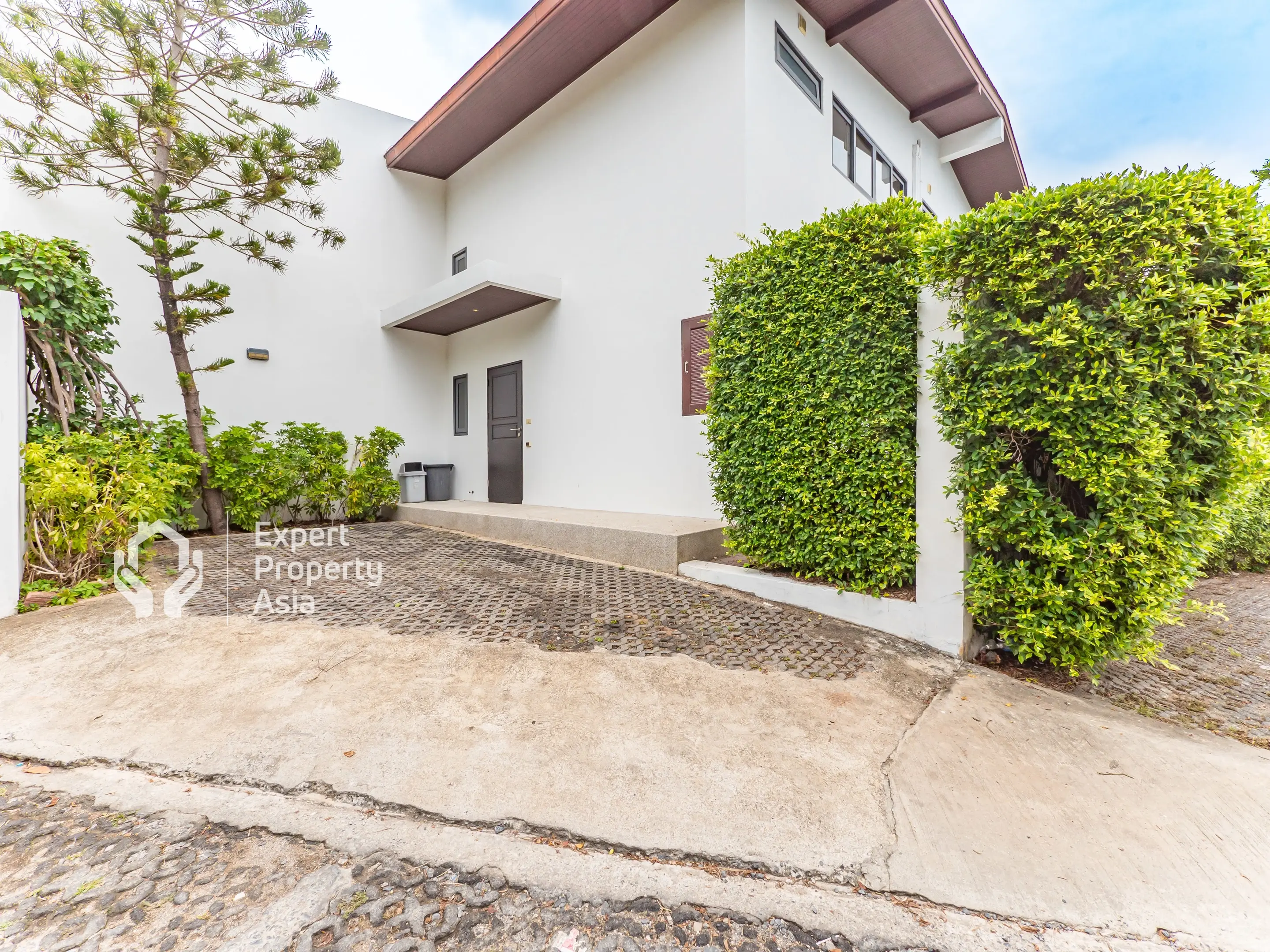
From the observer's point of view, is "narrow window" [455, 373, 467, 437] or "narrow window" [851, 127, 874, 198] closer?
"narrow window" [851, 127, 874, 198]

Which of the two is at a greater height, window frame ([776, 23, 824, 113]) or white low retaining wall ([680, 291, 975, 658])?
window frame ([776, 23, 824, 113])

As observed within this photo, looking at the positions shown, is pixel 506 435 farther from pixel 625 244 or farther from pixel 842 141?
pixel 842 141

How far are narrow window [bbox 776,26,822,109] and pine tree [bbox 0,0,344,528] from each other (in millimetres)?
5332

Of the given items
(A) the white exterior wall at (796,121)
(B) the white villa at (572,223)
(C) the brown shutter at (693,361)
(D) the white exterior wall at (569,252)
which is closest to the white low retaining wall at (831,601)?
(B) the white villa at (572,223)

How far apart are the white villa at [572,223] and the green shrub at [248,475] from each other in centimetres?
115

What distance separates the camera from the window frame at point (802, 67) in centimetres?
588

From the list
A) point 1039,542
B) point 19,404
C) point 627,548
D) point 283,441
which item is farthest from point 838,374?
point 283,441

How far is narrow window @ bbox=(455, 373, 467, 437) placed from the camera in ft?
29.1

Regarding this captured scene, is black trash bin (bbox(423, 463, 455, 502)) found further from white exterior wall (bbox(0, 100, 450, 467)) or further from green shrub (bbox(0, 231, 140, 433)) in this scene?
green shrub (bbox(0, 231, 140, 433))

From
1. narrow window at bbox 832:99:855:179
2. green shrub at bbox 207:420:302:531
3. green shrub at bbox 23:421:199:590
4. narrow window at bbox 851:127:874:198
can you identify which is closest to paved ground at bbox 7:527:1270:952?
green shrub at bbox 23:421:199:590

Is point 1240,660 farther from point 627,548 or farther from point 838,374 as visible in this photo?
point 627,548

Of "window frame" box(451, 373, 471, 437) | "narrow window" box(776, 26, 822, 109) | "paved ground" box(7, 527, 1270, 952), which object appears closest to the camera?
"paved ground" box(7, 527, 1270, 952)

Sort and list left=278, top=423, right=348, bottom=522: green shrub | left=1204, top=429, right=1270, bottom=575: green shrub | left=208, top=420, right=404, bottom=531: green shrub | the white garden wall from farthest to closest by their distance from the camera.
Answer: left=278, top=423, right=348, bottom=522: green shrub < left=208, top=420, right=404, bottom=531: green shrub < left=1204, top=429, right=1270, bottom=575: green shrub < the white garden wall

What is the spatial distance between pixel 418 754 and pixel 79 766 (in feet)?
4.11
